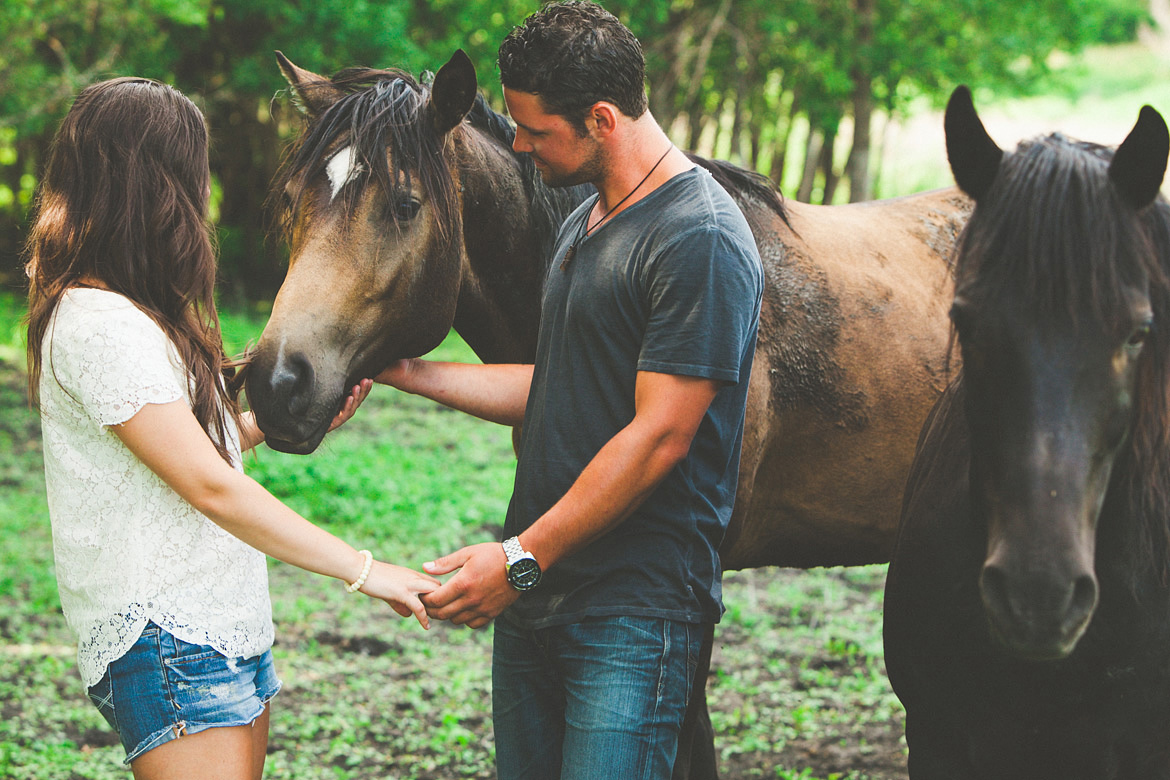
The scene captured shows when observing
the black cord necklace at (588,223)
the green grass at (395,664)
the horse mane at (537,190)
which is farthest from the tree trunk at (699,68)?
the black cord necklace at (588,223)

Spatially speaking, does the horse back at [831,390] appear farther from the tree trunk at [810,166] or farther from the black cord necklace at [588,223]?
the tree trunk at [810,166]

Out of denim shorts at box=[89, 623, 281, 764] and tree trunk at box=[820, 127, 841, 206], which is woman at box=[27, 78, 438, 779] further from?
tree trunk at box=[820, 127, 841, 206]

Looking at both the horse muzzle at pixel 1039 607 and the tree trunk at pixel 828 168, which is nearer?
the horse muzzle at pixel 1039 607

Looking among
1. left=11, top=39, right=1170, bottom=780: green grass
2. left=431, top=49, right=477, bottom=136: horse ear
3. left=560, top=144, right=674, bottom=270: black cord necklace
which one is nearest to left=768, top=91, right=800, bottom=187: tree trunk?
left=11, top=39, right=1170, bottom=780: green grass

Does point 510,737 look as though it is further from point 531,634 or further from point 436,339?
point 436,339

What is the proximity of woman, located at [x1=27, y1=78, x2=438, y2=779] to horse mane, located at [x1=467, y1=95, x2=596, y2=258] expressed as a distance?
1.04m

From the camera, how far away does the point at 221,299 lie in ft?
51.5

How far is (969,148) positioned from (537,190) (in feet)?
4.58

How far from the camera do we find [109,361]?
189 cm

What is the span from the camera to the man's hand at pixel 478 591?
2.01 metres

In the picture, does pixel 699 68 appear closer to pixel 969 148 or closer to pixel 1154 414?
pixel 969 148

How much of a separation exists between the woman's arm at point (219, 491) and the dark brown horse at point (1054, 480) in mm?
1224

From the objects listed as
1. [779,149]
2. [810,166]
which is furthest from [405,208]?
[779,149]

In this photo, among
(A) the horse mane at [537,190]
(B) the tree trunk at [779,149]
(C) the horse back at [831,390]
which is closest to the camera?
(A) the horse mane at [537,190]
